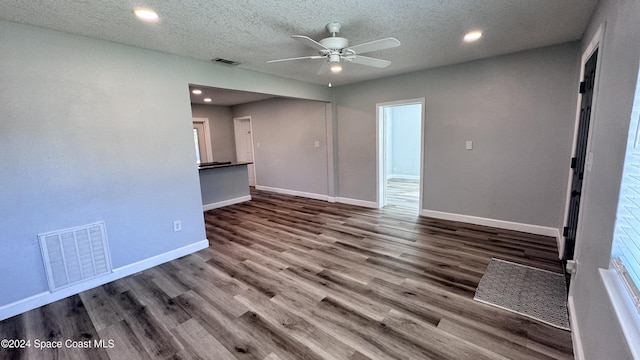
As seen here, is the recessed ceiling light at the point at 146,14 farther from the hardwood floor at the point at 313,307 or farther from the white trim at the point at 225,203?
the white trim at the point at 225,203

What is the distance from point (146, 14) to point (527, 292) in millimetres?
3988

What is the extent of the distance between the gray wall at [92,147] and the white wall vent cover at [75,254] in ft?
0.21

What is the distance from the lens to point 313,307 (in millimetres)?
2281

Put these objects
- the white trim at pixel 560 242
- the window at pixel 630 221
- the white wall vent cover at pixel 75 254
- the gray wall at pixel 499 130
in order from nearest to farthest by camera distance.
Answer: the window at pixel 630 221
the white wall vent cover at pixel 75 254
the white trim at pixel 560 242
the gray wall at pixel 499 130

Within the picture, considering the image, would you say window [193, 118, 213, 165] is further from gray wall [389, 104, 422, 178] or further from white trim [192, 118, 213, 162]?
Result: gray wall [389, 104, 422, 178]

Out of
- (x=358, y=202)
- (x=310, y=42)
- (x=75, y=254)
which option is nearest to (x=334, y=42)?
(x=310, y=42)

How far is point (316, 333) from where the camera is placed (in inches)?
77.8

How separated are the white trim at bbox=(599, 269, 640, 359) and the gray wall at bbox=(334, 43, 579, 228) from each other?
279cm

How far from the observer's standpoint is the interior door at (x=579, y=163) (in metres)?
2.53

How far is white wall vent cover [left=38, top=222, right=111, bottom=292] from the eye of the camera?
2.45 m

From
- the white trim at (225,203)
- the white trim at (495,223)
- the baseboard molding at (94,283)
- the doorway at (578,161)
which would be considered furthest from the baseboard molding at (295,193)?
the doorway at (578,161)

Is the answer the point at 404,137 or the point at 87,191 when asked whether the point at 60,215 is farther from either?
the point at 404,137

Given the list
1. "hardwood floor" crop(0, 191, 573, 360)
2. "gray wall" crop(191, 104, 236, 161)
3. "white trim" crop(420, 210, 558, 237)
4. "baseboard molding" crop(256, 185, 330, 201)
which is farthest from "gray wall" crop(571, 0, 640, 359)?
"gray wall" crop(191, 104, 236, 161)

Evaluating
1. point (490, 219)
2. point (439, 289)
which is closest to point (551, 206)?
point (490, 219)
